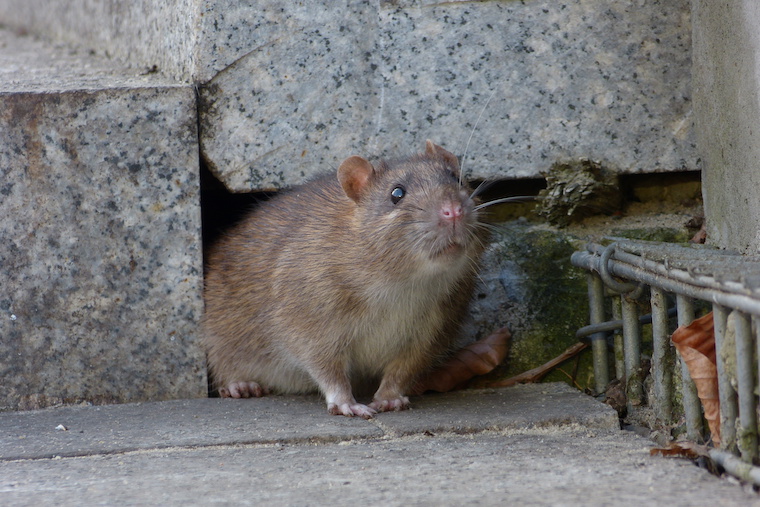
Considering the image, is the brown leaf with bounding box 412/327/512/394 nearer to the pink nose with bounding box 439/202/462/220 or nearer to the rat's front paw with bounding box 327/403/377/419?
the rat's front paw with bounding box 327/403/377/419

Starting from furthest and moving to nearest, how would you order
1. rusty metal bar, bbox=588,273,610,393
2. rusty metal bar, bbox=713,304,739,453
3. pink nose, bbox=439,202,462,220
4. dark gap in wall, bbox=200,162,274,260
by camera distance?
dark gap in wall, bbox=200,162,274,260, rusty metal bar, bbox=588,273,610,393, pink nose, bbox=439,202,462,220, rusty metal bar, bbox=713,304,739,453

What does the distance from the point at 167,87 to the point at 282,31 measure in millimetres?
616

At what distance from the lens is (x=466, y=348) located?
15.0 ft

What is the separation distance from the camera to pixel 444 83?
4.35 metres

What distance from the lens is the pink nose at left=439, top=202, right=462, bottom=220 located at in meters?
3.69

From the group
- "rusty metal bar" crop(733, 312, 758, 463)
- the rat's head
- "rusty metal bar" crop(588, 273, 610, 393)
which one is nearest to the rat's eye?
the rat's head

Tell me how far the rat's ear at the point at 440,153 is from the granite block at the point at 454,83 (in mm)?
282

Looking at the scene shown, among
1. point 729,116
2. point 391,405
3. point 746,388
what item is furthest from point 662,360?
point 391,405

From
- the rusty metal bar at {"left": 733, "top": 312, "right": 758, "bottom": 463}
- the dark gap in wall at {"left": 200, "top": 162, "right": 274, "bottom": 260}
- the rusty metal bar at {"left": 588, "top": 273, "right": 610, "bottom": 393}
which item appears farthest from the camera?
the dark gap in wall at {"left": 200, "top": 162, "right": 274, "bottom": 260}

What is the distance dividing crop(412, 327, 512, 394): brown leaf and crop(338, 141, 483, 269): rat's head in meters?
0.72

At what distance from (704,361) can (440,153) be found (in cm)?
165

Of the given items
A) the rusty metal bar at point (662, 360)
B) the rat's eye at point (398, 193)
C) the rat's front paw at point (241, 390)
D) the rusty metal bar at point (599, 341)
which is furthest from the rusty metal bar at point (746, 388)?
the rat's front paw at point (241, 390)

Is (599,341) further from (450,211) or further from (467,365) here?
(450,211)

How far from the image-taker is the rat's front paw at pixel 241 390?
14.8ft
